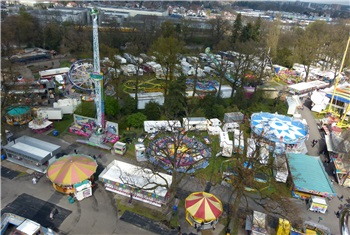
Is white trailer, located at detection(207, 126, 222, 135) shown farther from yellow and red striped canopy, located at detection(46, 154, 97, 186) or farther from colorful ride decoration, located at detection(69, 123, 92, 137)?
yellow and red striped canopy, located at detection(46, 154, 97, 186)

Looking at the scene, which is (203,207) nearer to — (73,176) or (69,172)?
(73,176)

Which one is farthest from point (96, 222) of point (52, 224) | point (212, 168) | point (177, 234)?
point (212, 168)

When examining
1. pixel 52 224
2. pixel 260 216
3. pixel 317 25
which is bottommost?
pixel 52 224

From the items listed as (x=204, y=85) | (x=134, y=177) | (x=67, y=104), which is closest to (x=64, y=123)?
(x=67, y=104)

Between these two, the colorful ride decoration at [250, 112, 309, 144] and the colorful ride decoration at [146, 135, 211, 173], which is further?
the colorful ride decoration at [250, 112, 309, 144]

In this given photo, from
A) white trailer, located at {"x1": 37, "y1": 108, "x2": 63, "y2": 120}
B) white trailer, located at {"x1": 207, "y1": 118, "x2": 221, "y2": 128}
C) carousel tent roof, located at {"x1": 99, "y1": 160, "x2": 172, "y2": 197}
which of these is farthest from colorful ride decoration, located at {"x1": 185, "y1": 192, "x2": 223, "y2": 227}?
white trailer, located at {"x1": 37, "y1": 108, "x2": 63, "y2": 120}

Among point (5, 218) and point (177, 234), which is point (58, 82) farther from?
point (177, 234)

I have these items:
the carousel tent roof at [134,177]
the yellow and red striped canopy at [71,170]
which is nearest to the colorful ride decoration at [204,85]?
the carousel tent roof at [134,177]
